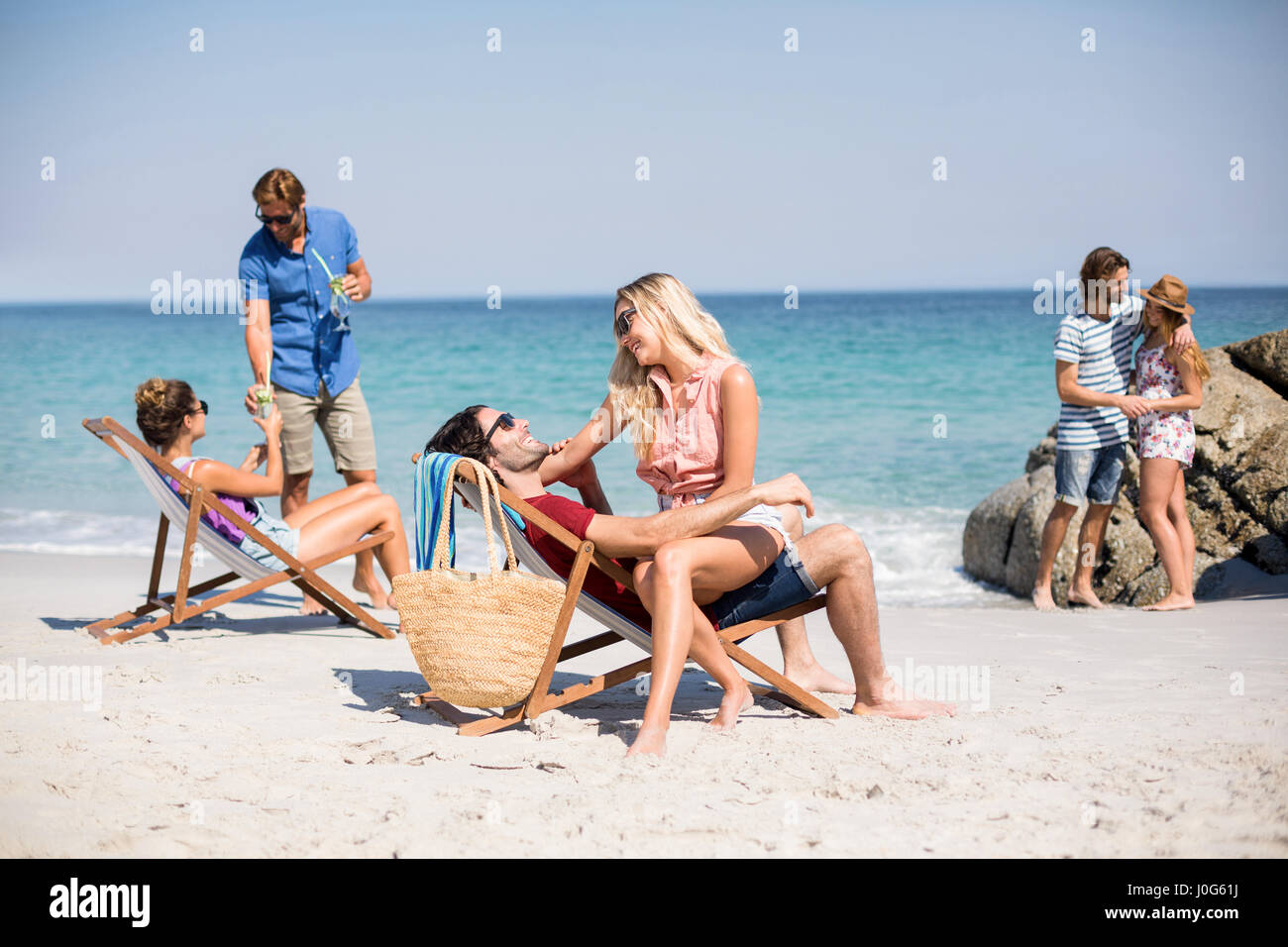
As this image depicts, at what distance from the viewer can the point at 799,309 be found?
51.3 meters

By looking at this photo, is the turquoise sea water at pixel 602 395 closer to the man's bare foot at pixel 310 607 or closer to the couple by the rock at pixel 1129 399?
the couple by the rock at pixel 1129 399

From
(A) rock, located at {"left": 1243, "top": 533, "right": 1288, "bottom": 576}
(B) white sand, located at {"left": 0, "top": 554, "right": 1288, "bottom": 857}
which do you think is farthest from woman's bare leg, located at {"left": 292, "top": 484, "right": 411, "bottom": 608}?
(A) rock, located at {"left": 1243, "top": 533, "right": 1288, "bottom": 576}

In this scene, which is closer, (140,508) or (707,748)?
(707,748)

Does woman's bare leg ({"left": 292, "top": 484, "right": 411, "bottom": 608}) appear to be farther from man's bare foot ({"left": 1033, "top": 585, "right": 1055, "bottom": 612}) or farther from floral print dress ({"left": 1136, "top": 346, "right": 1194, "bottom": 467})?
floral print dress ({"left": 1136, "top": 346, "right": 1194, "bottom": 467})

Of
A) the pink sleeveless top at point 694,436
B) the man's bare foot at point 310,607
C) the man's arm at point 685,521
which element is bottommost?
the man's bare foot at point 310,607

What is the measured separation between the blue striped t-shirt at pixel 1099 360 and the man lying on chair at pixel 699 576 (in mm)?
2856

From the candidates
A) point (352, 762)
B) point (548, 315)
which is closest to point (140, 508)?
point (352, 762)

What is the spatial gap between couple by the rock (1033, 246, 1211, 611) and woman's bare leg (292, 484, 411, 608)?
341 cm

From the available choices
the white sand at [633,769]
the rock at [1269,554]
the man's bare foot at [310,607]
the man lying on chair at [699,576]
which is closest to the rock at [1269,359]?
the rock at [1269,554]

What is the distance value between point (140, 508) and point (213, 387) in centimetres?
1315

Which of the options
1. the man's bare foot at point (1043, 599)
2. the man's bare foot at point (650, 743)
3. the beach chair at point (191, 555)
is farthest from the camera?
the man's bare foot at point (1043, 599)

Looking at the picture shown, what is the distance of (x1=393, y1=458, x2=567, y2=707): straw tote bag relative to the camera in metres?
3.31

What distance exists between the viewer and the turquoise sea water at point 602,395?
1006 cm
